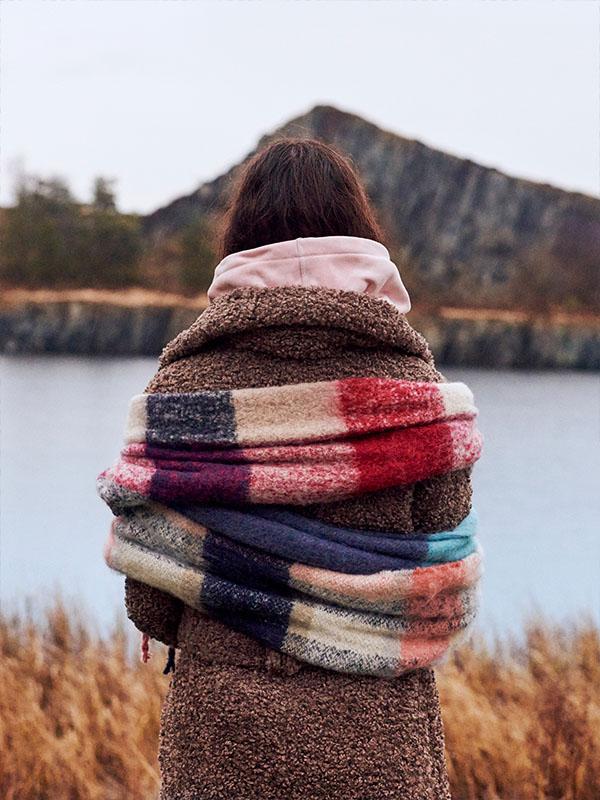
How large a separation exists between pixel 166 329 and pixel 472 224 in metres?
4.38

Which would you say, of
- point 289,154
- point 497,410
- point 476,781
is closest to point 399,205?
point 497,410

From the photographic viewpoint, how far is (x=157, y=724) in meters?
3.15

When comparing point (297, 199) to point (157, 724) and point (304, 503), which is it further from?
point (157, 724)

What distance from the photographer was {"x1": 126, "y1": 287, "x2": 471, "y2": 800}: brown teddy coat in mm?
1372

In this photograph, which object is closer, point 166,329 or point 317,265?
point 317,265

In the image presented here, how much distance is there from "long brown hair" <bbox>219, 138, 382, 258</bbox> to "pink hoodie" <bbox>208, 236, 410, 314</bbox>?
34mm

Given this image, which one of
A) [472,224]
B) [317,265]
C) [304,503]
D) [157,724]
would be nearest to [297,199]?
[317,265]

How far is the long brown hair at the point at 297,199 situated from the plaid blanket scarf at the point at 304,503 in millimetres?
231

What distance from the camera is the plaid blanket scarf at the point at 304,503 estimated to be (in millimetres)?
1362

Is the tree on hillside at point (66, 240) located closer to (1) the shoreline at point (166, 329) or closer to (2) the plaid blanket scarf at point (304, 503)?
(1) the shoreline at point (166, 329)

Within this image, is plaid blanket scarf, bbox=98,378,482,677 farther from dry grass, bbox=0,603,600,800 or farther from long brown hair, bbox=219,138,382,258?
dry grass, bbox=0,603,600,800

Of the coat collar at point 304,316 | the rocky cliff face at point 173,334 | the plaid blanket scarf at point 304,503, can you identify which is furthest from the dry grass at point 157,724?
the rocky cliff face at point 173,334

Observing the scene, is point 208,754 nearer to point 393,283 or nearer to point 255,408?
point 255,408

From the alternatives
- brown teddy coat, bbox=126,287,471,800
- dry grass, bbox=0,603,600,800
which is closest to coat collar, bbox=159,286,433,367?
brown teddy coat, bbox=126,287,471,800
